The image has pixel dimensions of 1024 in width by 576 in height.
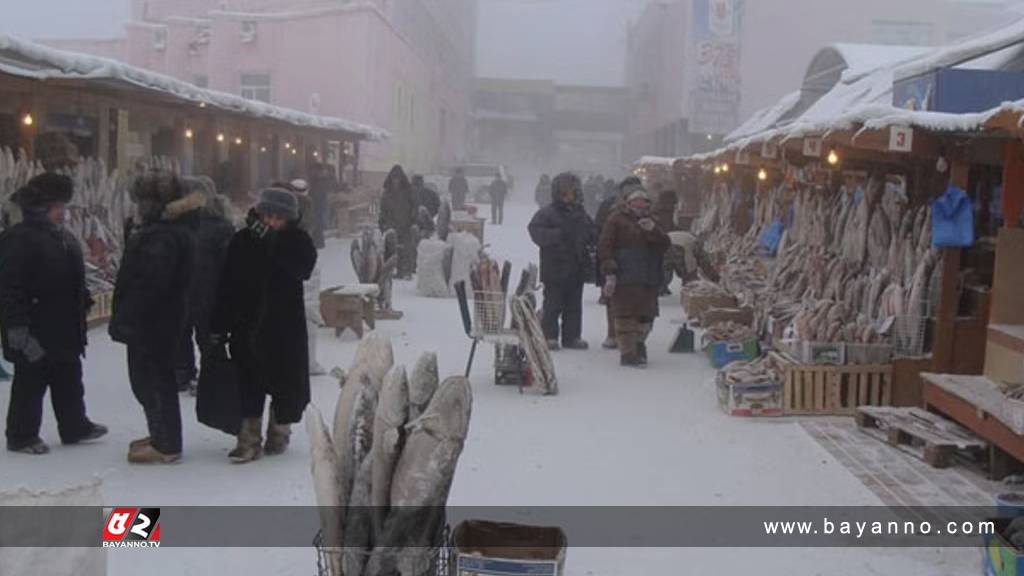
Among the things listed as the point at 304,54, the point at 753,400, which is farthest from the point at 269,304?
the point at 304,54

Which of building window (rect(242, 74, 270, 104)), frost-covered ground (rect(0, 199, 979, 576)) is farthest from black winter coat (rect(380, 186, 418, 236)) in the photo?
building window (rect(242, 74, 270, 104))

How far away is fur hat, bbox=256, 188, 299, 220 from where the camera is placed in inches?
241

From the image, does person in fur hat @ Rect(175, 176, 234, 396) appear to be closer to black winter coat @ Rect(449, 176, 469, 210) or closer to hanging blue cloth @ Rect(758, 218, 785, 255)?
hanging blue cloth @ Rect(758, 218, 785, 255)

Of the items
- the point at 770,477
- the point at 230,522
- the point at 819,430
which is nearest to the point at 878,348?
the point at 819,430

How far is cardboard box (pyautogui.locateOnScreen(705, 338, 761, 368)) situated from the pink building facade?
927 inches

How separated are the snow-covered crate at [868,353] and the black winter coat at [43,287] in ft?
17.7

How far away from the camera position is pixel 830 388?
817 centimetres

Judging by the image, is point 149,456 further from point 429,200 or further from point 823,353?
point 429,200

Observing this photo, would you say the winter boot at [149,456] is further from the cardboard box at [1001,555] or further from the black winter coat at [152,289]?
the cardboard box at [1001,555]

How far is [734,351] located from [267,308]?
524 cm

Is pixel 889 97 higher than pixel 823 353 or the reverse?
higher

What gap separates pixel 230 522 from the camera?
5.38m

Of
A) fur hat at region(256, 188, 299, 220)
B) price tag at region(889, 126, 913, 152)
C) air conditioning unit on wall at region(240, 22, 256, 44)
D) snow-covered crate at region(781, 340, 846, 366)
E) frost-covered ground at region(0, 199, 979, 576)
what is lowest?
frost-covered ground at region(0, 199, 979, 576)

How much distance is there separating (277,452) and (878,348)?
452 cm
